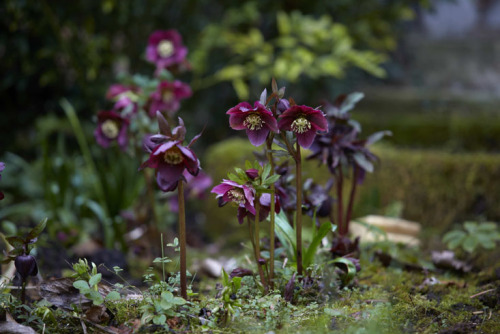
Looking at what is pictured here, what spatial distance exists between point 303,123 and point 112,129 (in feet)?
3.89

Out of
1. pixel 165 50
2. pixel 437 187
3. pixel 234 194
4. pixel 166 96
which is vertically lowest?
pixel 437 187

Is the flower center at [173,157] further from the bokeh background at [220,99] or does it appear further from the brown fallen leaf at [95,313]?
the bokeh background at [220,99]

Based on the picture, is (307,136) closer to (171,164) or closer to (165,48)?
(171,164)

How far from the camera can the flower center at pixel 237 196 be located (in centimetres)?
113

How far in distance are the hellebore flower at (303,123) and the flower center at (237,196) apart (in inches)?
8.1

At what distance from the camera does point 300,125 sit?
3.70ft

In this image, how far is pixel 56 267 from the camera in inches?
78.9

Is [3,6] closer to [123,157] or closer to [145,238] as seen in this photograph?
[123,157]

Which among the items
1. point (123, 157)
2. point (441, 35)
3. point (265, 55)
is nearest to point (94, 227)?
point (123, 157)

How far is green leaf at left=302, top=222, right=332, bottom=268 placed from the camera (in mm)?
1275

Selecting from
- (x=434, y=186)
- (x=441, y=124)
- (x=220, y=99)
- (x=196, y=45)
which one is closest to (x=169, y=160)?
(x=434, y=186)

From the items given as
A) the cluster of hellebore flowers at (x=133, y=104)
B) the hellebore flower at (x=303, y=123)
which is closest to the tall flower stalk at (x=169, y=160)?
the hellebore flower at (x=303, y=123)

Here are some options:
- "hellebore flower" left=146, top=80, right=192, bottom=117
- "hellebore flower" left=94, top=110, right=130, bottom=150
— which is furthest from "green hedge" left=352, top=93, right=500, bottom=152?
"hellebore flower" left=94, top=110, right=130, bottom=150

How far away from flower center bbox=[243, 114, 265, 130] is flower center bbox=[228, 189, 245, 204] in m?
0.17
